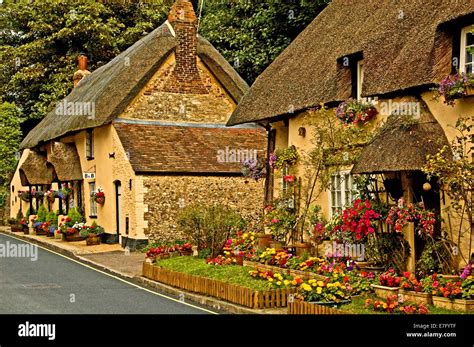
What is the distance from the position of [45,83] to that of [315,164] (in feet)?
105

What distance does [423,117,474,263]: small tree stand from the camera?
11977mm

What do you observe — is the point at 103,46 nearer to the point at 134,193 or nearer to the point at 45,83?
the point at 45,83

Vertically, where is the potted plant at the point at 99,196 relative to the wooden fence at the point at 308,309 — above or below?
above

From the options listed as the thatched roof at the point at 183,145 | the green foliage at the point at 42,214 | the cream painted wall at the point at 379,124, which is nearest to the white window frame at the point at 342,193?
the cream painted wall at the point at 379,124

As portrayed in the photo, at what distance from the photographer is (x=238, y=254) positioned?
671 inches

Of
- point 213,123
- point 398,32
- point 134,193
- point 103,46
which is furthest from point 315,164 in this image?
point 103,46

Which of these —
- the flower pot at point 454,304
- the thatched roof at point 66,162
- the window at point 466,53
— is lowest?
the flower pot at point 454,304

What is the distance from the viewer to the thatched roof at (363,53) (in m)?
13.1

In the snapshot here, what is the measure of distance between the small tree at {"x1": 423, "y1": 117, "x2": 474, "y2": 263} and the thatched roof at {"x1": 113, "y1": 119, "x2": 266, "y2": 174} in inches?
512

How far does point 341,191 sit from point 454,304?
6.05 meters

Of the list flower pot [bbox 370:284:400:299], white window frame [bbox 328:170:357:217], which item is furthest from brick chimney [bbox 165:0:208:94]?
flower pot [bbox 370:284:400:299]

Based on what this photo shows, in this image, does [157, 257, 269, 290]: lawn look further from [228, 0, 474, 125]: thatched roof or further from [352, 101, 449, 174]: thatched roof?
[228, 0, 474, 125]: thatched roof

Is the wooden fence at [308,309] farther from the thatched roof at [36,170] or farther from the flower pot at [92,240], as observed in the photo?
the thatched roof at [36,170]

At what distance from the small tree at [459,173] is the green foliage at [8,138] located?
36407 millimetres
